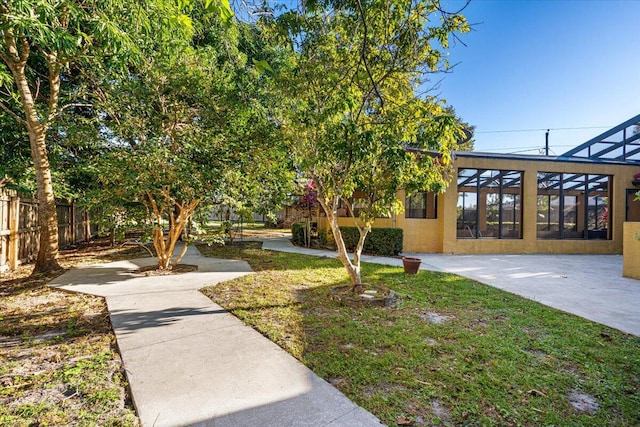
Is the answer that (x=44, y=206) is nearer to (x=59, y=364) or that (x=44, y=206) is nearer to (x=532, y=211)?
(x=59, y=364)

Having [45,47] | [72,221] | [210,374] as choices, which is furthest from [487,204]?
[72,221]

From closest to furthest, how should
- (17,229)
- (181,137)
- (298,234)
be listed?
1. (181,137)
2. (17,229)
3. (298,234)

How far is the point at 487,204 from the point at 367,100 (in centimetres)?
852

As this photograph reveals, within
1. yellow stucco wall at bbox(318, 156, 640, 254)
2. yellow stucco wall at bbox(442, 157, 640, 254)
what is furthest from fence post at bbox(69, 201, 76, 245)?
yellow stucco wall at bbox(442, 157, 640, 254)

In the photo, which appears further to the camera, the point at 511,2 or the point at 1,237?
the point at 1,237

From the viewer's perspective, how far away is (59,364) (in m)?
2.74

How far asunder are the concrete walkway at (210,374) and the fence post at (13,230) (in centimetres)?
387

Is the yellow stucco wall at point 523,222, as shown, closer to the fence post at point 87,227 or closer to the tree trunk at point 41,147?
the tree trunk at point 41,147

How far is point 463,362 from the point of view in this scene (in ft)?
9.29

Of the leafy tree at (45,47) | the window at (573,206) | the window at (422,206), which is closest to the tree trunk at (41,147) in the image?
the leafy tree at (45,47)

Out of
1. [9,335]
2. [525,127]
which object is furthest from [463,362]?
[525,127]

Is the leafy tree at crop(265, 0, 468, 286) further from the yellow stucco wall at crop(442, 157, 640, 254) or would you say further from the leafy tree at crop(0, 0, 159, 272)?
the yellow stucco wall at crop(442, 157, 640, 254)

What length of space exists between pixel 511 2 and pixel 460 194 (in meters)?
6.95

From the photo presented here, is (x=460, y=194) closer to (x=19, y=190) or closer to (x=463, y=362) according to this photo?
(x=463, y=362)
